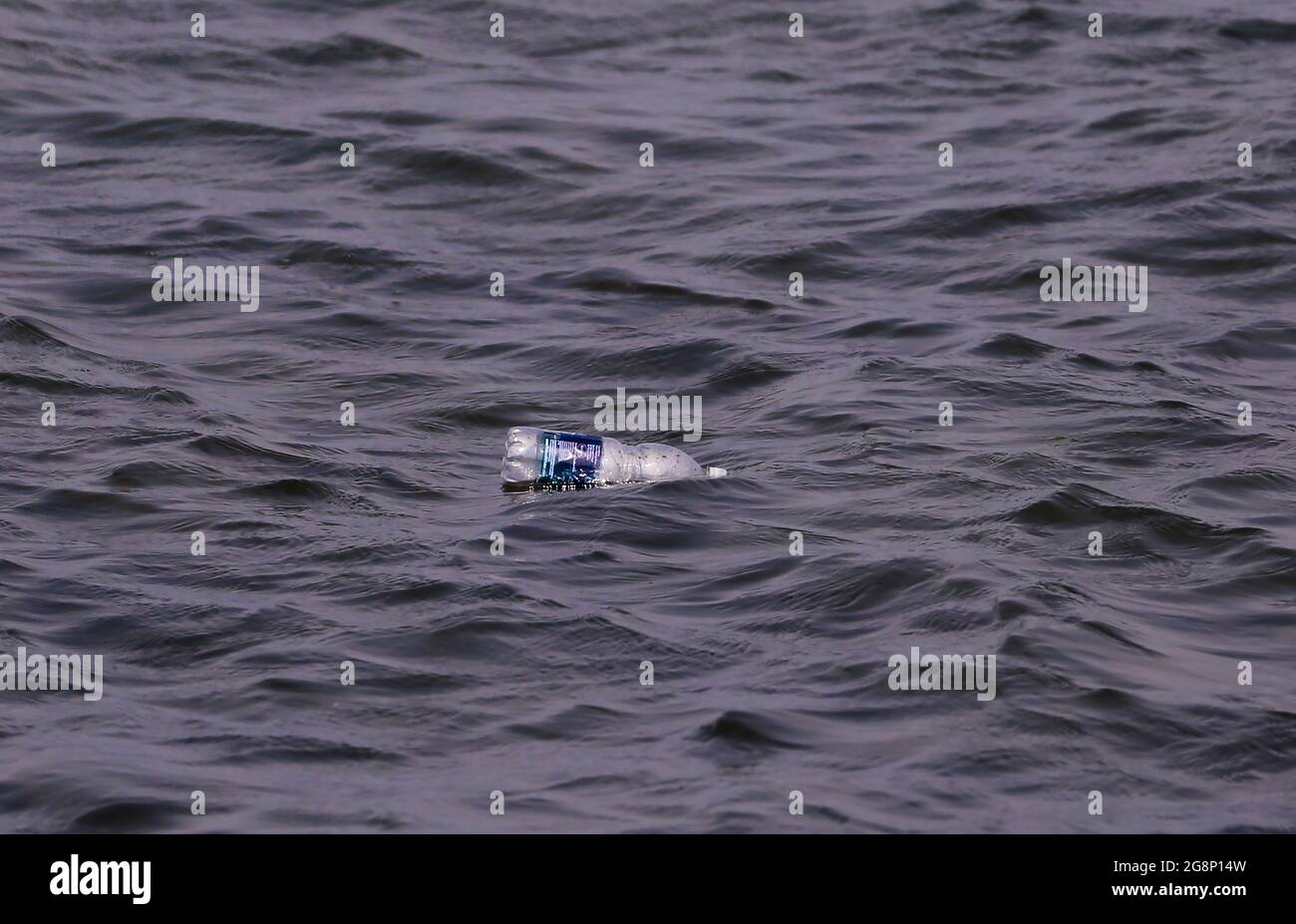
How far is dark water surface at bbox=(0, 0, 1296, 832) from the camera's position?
7613 mm

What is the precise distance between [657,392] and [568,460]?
5.46 ft

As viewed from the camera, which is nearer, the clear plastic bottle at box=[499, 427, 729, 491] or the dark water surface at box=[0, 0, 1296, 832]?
the dark water surface at box=[0, 0, 1296, 832]

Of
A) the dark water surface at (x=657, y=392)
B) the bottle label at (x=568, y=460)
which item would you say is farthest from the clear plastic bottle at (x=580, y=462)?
the dark water surface at (x=657, y=392)

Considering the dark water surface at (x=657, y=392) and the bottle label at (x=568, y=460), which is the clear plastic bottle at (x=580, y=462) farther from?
the dark water surface at (x=657, y=392)

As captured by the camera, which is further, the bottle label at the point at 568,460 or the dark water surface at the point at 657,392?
the bottle label at the point at 568,460

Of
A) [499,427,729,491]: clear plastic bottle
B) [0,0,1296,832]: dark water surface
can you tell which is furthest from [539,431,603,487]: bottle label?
[0,0,1296,832]: dark water surface

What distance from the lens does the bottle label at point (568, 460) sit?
35.1ft

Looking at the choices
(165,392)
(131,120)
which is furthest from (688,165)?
(165,392)

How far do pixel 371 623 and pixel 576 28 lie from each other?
42.0 ft

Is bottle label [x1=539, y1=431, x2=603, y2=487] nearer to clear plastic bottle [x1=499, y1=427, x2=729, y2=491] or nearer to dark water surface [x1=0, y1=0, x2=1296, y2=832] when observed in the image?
clear plastic bottle [x1=499, y1=427, x2=729, y2=491]

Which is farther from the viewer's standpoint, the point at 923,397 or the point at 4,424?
the point at 923,397

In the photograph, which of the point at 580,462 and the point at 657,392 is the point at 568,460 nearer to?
the point at 580,462

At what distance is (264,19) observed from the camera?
20.8m

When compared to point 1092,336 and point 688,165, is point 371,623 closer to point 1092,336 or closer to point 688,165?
point 1092,336
